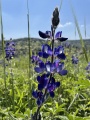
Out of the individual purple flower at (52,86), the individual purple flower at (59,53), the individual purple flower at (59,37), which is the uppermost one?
the individual purple flower at (59,37)

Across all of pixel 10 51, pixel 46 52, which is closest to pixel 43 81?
pixel 46 52

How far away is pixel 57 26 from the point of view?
71.7 inches

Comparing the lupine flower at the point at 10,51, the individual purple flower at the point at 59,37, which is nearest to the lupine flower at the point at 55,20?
the individual purple flower at the point at 59,37

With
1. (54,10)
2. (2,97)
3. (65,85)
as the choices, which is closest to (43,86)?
(54,10)

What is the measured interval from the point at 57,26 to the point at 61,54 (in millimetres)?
→ 183

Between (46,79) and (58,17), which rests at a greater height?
(58,17)

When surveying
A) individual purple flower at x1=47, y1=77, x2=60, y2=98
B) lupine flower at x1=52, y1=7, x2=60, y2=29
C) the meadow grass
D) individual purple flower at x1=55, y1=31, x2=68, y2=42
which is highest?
→ lupine flower at x1=52, y1=7, x2=60, y2=29

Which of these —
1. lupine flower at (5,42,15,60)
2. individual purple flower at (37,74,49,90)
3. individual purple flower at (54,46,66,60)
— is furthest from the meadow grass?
lupine flower at (5,42,15,60)

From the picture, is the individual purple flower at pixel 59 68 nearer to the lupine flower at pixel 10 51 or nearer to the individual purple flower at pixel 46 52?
the individual purple flower at pixel 46 52

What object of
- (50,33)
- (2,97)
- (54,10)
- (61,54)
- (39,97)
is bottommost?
(2,97)

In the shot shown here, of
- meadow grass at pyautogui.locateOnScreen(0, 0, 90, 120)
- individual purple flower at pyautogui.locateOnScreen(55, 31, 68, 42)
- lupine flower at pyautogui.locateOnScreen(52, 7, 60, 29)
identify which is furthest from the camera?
meadow grass at pyautogui.locateOnScreen(0, 0, 90, 120)

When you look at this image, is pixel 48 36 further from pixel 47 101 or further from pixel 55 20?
pixel 47 101

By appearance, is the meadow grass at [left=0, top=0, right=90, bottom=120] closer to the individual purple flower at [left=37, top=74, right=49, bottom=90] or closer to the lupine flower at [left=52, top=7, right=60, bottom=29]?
the individual purple flower at [left=37, top=74, right=49, bottom=90]

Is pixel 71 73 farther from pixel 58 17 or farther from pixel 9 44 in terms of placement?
pixel 58 17
